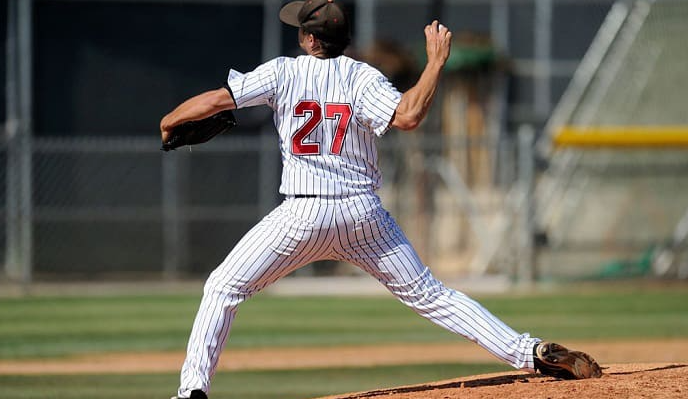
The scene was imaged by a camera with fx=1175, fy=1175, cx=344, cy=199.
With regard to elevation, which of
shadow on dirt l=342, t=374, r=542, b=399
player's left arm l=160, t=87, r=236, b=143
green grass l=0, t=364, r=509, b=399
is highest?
Answer: player's left arm l=160, t=87, r=236, b=143

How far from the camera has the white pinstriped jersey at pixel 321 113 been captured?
18.3ft

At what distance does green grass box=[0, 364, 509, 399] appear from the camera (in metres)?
7.87

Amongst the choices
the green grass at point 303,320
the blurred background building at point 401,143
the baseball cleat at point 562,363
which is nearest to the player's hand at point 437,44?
the baseball cleat at point 562,363

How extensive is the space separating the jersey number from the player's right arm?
0.26 meters

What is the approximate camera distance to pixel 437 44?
18.2 feet

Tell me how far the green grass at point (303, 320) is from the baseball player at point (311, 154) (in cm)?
564

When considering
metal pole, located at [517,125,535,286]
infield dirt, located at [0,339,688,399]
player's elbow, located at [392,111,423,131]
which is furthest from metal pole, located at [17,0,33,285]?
player's elbow, located at [392,111,423,131]

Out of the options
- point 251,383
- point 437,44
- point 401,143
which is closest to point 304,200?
point 437,44

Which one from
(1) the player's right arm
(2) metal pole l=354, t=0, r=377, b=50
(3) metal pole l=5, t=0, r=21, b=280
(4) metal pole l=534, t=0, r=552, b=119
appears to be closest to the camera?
(1) the player's right arm

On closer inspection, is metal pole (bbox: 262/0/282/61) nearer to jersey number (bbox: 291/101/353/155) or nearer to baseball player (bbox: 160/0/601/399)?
baseball player (bbox: 160/0/601/399)

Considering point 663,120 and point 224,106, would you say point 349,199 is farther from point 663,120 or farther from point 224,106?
point 663,120

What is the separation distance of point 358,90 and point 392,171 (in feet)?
48.7

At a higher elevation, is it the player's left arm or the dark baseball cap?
the dark baseball cap

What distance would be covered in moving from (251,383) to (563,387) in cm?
329
